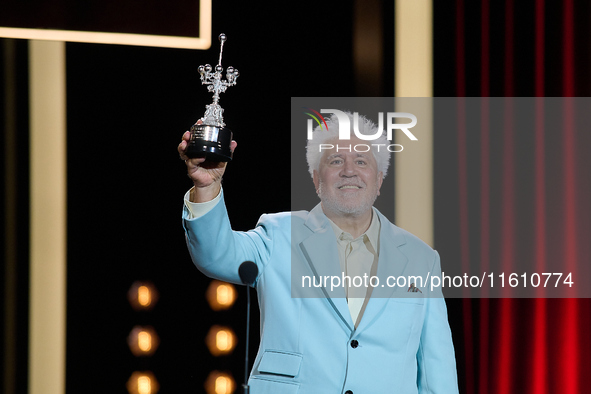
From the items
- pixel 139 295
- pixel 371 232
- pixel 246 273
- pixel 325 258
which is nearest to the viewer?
pixel 246 273

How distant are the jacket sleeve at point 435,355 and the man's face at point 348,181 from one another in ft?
1.19

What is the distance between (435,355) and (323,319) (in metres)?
0.35

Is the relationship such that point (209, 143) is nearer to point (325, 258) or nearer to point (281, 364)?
point (325, 258)

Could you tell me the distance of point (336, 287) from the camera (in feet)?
5.46

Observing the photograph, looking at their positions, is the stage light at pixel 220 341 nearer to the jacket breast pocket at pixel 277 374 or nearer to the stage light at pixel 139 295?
the stage light at pixel 139 295

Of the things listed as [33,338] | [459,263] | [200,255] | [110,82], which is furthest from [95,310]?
[459,263]

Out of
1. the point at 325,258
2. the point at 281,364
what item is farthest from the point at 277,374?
the point at 325,258

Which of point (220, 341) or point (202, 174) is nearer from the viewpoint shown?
point (202, 174)

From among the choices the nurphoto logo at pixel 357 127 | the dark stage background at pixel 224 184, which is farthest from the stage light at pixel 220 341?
the nurphoto logo at pixel 357 127

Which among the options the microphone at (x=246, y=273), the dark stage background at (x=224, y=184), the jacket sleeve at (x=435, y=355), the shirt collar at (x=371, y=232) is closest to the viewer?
the microphone at (x=246, y=273)

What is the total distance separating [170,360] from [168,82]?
120 cm

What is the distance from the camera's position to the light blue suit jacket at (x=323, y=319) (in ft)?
5.28

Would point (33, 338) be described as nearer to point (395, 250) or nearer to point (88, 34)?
point (88, 34)

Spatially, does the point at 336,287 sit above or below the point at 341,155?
below
